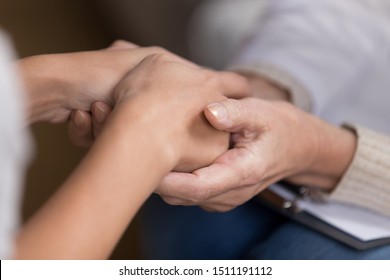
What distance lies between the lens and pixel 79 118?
77 centimetres

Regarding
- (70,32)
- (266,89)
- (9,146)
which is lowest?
(70,32)

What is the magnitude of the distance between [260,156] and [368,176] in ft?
0.61

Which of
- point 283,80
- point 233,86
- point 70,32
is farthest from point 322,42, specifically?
point 70,32

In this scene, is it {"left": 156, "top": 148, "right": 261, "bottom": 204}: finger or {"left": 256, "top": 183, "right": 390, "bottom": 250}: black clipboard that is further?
{"left": 256, "top": 183, "right": 390, "bottom": 250}: black clipboard

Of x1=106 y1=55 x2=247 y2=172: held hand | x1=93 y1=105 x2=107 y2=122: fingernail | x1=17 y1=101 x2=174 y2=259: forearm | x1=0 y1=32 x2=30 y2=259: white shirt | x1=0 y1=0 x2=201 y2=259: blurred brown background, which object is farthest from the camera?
x1=0 y1=0 x2=201 y2=259: blurred brown background

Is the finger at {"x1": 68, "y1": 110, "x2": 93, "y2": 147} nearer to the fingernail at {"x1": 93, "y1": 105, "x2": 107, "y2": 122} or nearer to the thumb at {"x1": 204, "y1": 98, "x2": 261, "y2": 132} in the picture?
the fingernail at {"x1": 93, "y1": 105, "x2": 107, "y2": 122}

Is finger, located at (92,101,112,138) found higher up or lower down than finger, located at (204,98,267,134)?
lower down

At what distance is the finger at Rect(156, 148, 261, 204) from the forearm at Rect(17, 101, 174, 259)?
52 mm

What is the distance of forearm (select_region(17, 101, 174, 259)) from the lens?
0.47 metres

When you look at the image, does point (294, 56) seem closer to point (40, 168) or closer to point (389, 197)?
point (389, 197)

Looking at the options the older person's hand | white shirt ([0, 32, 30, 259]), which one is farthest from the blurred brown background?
white shirt ([0, 32, 30, 259])

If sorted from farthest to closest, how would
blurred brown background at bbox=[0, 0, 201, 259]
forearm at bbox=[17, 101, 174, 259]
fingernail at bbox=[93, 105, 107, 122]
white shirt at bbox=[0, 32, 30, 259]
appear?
blurred brown background at bbox=[0, 0, 201, 259] → fingernail at bbox=[93, 105, 107, 122] → forearm at bbox=[17, 101, 174, 259] → white shirt at bbox=[0, 32, 30, 259]

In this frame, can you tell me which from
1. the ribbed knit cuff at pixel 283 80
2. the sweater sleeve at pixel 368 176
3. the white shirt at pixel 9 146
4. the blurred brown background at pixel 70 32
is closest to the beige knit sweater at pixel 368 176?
the sweater sleeve at pixel 368 176

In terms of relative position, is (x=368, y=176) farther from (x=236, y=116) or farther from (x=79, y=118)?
(x=79, y=118)
